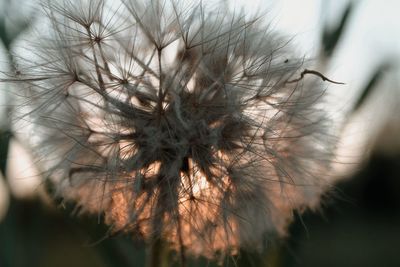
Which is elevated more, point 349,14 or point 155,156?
point 349,14

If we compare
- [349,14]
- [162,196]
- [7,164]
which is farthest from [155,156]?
[349,14]

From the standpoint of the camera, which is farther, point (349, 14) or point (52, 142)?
point (52, 142)

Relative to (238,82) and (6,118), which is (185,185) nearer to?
(238,82)

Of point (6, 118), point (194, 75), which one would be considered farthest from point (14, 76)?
point (194, 75)

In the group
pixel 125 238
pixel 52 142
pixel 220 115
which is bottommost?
pixel 125 238

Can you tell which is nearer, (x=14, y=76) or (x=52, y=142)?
(x=14, y=76)

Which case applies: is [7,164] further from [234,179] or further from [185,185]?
[234,179]

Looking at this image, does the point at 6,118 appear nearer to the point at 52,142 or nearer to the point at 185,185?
the point at 52,142
